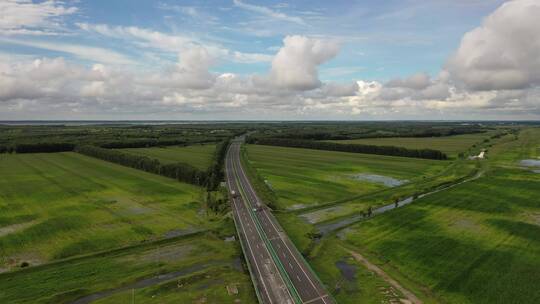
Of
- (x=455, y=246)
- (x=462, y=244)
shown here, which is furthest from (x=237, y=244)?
(x=462, y=244)

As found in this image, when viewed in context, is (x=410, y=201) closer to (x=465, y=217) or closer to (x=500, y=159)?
(x=465, y=217)

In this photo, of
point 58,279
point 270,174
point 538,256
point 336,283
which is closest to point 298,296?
point 336,283

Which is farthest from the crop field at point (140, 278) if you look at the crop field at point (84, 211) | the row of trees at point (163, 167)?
the row of trees at point (163, 167)

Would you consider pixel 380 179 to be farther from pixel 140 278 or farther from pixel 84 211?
pixel 84 211

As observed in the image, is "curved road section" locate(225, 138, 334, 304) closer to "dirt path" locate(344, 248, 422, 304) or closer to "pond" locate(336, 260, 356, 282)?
"pond" locate(336, 260, 356, 282)

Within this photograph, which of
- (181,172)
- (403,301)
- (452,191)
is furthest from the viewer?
(181,172)

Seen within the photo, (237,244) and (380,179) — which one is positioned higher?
(380,179)
